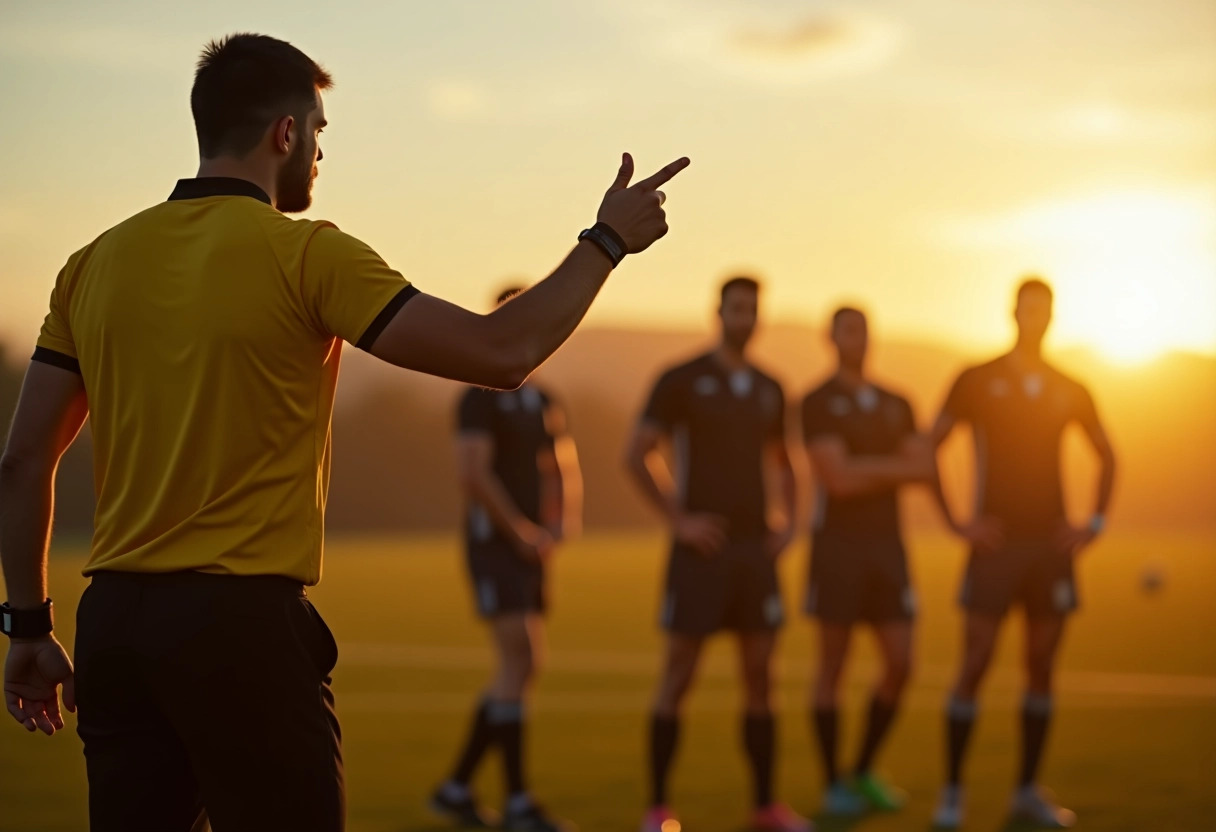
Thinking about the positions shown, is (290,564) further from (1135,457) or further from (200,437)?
(1135,457)

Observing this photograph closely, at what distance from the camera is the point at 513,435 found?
24.8 ft

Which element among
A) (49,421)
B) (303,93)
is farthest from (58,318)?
(303,93)

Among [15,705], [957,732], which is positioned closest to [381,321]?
[15,705]

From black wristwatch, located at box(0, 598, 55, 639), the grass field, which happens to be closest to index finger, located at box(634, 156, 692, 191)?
black wristwatch, located at box(0, 598, 55, 639)

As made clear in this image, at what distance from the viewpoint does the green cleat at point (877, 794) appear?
768cm

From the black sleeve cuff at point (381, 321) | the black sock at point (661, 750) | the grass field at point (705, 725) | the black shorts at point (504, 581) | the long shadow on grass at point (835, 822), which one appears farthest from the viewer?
the grass field at point (705, 725)

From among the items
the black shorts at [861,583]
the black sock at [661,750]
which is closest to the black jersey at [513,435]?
the black sock at [661,750]

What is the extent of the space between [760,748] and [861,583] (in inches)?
42.6

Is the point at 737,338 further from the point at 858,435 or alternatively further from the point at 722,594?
the point at 722,594

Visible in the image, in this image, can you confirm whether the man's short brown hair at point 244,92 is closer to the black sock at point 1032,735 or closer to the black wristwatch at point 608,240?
the black wristwatch at point 608,240

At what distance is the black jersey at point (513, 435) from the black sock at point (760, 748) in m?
1.38

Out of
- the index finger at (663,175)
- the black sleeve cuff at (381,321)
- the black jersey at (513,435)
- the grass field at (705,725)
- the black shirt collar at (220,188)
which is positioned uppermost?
the index finger at (663,175)

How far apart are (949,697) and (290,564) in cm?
549

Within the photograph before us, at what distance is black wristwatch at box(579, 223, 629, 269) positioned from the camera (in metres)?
2.85
